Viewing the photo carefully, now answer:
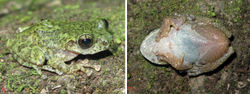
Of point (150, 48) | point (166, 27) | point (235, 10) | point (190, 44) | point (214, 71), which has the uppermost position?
point (235, 10)

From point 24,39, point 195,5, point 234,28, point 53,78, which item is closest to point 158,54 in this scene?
point 195,5

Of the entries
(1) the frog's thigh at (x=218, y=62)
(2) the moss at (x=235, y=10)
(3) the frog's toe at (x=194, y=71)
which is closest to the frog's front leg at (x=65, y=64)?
(3) the frog's toe at (x=194, y=71)

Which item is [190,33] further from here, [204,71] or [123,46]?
[123,46]

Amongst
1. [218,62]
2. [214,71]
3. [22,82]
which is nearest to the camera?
[22,82]

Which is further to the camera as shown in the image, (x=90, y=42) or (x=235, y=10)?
(x=235, y=10)

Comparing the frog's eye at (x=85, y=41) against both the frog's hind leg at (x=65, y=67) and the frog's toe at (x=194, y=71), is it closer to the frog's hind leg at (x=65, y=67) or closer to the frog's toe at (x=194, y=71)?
the frog's hind leg at (x=65, y=67)

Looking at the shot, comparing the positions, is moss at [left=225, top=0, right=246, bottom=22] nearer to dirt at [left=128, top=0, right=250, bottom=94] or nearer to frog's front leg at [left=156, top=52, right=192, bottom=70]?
dirt at [left=128, top=0, right=250, bottom=94]

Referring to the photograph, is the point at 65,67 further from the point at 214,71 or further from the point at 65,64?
the point at 214,71

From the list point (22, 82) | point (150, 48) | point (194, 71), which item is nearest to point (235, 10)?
point (194, 71)
